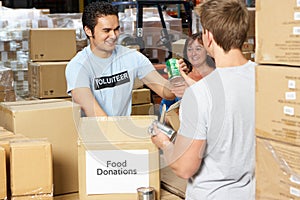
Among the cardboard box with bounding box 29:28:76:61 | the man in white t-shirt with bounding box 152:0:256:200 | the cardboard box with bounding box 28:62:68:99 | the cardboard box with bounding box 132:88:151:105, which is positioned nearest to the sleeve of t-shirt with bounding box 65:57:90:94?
the man in white t-shirt with bounding box 152:0:256:200

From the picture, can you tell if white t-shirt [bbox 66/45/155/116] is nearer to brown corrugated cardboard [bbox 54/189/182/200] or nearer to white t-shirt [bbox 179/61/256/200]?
brown corrugated cardboard [bbox 54/189/182/200]

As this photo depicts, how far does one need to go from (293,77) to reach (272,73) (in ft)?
0.31

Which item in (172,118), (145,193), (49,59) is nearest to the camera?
(145,193)

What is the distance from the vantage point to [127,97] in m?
3.33

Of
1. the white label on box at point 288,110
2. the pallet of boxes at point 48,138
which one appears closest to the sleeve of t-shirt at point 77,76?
the pallet of boxes at point 48,138

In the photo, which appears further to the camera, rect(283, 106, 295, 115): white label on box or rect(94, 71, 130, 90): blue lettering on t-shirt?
rect(94, 71, 130, 90): blue lettering on t-shirt

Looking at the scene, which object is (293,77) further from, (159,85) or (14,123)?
(159,85)

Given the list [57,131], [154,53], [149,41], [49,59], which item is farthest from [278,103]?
[149,41]

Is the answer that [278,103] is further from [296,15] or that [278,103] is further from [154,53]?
[154,53]

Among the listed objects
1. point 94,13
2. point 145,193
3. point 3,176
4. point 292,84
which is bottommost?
point 145,193

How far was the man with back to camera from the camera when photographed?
3.12 m

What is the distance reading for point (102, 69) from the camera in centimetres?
324

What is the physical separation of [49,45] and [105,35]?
2.17 m

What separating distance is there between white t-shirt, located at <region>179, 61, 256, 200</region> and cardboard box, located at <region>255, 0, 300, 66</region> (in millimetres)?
165
